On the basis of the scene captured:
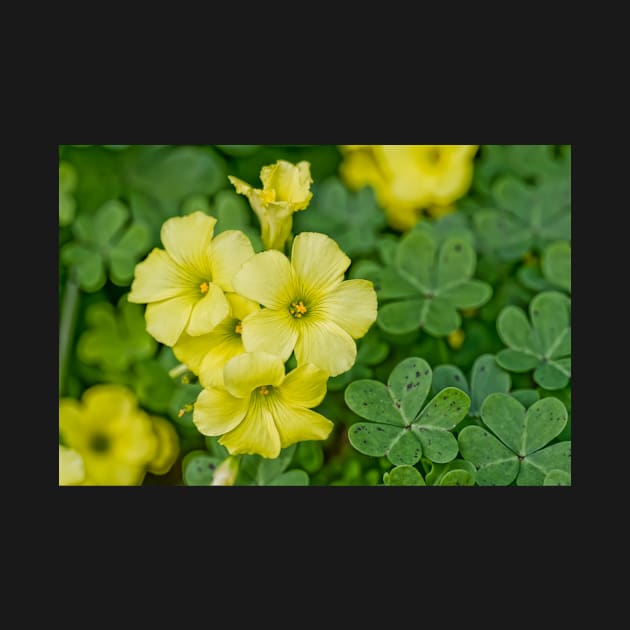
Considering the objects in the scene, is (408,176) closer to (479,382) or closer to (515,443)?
(479,382)

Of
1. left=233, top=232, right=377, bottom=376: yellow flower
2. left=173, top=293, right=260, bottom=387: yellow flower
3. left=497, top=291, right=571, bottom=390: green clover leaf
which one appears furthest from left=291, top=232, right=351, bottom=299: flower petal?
left=497, top=291, right=571, bottom=390: green clover leaf

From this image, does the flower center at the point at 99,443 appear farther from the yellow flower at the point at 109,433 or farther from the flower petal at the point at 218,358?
the flower petal at the point at 218,358

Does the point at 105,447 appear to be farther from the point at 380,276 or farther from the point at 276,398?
the point at 380,276

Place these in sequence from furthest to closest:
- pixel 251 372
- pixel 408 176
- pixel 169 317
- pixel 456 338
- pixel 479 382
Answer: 1. pixel 408 176
2. pixel 456 338
3. pixel 479 382
4. pixel 169 317
5. pixel 251 372

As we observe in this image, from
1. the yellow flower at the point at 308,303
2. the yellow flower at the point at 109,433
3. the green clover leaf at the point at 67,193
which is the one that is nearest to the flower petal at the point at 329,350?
the yellow flower at the point at 308,303

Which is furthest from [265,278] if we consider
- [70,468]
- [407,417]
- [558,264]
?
[558,264]

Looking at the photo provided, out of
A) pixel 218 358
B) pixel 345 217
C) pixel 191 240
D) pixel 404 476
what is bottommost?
pixel 404 476

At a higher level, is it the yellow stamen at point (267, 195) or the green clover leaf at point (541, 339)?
the yellow stamen at point (267, 195)
